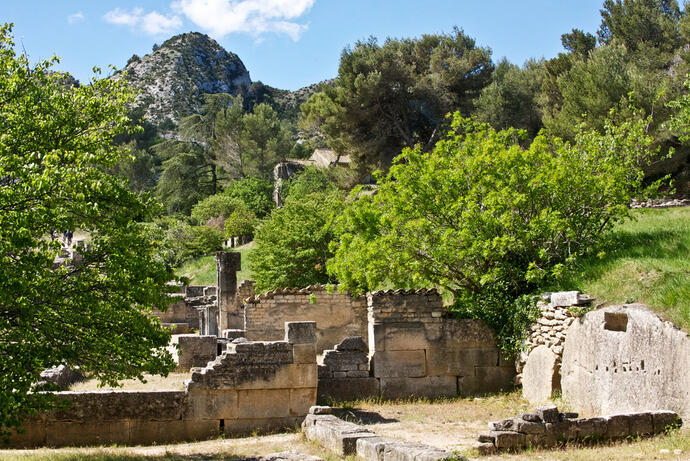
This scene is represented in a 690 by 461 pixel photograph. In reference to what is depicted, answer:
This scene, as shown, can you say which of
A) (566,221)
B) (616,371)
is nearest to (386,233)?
(566,221)

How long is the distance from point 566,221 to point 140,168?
6388 cm

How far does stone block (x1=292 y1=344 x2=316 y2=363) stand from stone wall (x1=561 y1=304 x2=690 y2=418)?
470cm

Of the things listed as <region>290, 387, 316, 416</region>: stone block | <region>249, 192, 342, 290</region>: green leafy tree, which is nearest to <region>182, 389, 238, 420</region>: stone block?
<region>290, 387, 316, 416</region>: stone block

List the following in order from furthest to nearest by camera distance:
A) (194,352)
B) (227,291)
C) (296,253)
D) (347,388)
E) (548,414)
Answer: (296,253) < (227,291) < (194,352) < (347,388) < (548,414)

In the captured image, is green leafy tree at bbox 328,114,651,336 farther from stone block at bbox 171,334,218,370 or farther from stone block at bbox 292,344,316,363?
stone block at bbox 171,334,218,370

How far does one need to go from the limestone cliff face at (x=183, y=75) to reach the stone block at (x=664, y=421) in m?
108

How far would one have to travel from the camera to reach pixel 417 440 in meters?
10.5

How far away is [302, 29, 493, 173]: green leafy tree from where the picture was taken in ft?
125

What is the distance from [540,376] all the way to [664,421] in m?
4.01

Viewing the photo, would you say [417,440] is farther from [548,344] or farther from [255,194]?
[255,194]

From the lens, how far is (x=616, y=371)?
10812 mm

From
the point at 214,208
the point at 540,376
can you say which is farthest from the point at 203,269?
the point at 540,376

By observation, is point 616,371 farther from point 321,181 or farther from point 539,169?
point 321,181

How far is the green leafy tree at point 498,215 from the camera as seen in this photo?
14250 mm
